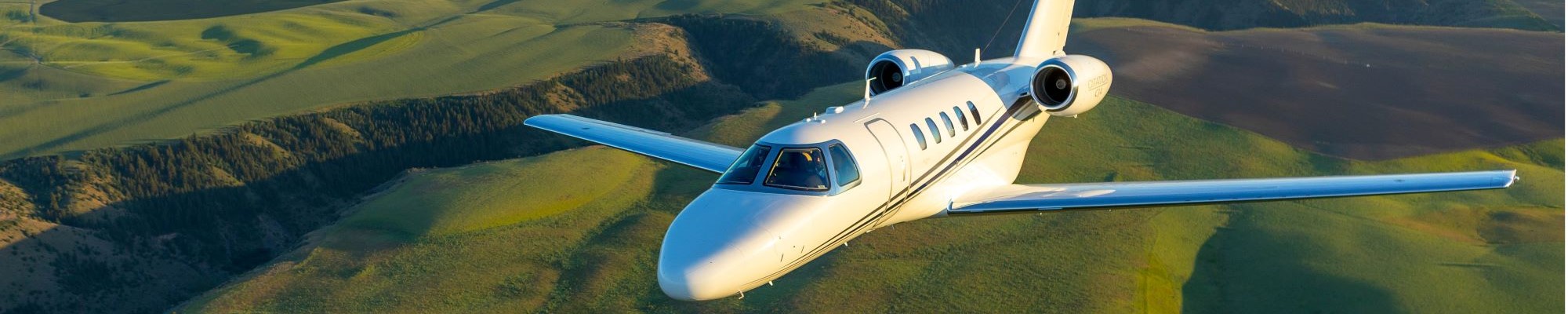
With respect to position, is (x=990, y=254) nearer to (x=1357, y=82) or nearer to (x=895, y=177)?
(x=895, y=177)

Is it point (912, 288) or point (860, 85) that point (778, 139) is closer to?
point (912, 288)

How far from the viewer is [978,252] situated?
1123 inches

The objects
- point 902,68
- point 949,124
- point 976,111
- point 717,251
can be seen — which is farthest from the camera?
point 902,68

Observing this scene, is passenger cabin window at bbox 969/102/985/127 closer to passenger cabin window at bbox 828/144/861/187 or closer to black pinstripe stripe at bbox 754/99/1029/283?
black pinstripe stripe at bbox 754/99/1029/283

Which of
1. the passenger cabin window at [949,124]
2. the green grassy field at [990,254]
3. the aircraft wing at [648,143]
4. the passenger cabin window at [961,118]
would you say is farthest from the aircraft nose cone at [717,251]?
the green grassy field at [990,254]

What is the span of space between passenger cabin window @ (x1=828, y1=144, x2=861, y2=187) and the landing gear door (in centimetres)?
128

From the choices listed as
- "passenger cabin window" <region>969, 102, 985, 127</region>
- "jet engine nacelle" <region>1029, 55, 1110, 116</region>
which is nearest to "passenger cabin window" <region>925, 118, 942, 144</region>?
"passenger cabin window" <region>969, 102, 985, 127</region>

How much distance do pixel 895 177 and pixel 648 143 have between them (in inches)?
312

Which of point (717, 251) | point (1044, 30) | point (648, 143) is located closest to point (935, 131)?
point (648, 143)

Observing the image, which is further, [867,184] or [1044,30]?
[1044,30]

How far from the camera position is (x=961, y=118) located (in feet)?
81.6

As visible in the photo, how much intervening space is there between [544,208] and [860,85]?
22.0 metres

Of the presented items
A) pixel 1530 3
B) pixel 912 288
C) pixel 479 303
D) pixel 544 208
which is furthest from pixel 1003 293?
pixel 1530 3

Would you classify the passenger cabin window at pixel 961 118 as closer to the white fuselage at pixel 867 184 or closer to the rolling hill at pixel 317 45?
the white fuselage at pixel 867 184
